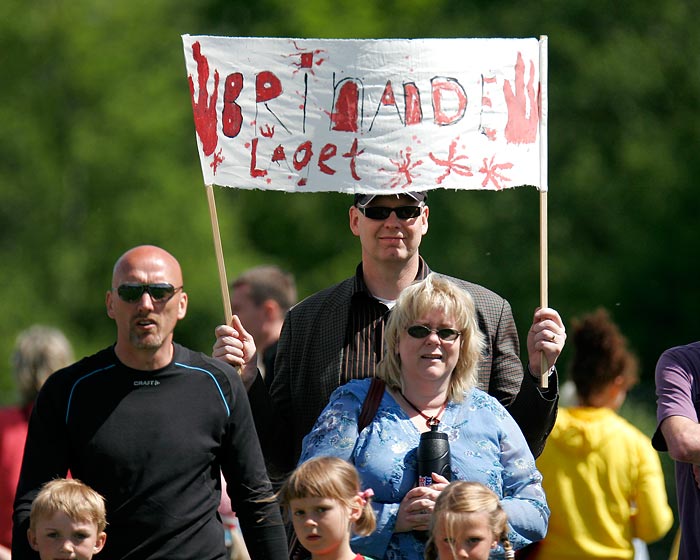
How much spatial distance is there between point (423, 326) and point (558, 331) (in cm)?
57

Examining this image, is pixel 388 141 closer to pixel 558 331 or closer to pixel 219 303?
pixel 558 331

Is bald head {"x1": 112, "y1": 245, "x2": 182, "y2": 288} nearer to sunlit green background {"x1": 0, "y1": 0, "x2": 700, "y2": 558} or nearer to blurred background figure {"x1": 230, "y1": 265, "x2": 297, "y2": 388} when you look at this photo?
blurred background figure {"x1": 230, "y1": 265, "x2": 297, "y2": 388}

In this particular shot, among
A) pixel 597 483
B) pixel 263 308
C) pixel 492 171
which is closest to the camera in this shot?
pixel 492 171

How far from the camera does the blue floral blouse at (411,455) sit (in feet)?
18.0

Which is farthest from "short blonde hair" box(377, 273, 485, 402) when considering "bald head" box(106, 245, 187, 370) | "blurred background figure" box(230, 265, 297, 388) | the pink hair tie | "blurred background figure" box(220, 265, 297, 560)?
"blurred background figure" box(230, 265, 297, 388)

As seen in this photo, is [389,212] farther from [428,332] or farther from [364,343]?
[428,332]

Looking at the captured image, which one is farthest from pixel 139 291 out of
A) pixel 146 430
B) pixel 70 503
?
pixel 70 503

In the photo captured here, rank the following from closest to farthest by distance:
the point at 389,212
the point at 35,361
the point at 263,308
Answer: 1. the point at 389,212
2. the point at 35,361
3. the point at 263,308

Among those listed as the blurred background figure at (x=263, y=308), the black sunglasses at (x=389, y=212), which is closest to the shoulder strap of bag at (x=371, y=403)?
the black sunglasses at (x=389, y=212)

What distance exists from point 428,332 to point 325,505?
0.78m

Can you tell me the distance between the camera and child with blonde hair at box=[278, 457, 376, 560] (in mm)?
5215

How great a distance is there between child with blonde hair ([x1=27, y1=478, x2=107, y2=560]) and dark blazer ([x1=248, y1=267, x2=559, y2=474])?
1.06 m

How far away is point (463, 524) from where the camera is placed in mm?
5207

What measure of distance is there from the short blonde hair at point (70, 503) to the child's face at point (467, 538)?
1.09 metres
